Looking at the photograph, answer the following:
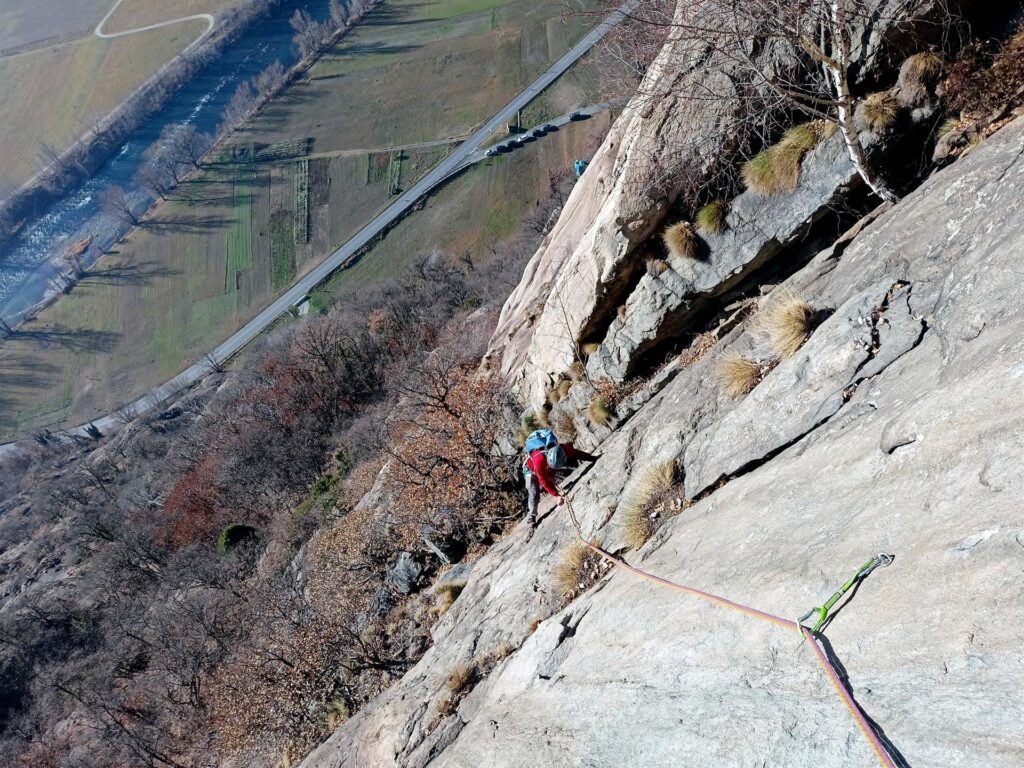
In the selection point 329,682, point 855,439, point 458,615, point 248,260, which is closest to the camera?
point 855,439

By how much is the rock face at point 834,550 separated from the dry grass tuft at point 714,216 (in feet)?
7.02

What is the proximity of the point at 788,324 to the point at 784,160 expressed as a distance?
3.73 m

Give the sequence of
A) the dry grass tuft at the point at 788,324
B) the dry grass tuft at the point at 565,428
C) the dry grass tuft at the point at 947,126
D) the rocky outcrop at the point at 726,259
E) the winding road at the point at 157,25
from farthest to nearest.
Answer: the winding road at the point at 157,25 → the dry grass tuft at the point at 565,428 → the rocky outcrop at the point at 726,259 → the dry grass tuft at the point at 947,126 → the dry grass tuft at the point at 788,324

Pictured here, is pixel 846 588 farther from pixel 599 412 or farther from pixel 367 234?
pixel 367 234

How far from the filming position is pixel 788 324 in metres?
8.39

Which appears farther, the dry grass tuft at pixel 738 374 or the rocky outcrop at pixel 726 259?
the rocky outcrop at pixel 726 259

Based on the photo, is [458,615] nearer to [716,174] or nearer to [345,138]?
[716,174]

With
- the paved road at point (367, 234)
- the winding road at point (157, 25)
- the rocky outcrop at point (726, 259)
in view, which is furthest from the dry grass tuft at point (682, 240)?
the winding road at point (157, 25)

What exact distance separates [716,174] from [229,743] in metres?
21.6

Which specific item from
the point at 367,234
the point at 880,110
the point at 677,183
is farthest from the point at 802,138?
the point at 367,234

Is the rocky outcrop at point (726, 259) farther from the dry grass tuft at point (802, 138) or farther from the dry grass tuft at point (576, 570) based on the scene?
the dry grass tuft at point (576, 570)

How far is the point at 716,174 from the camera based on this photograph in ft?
36.0

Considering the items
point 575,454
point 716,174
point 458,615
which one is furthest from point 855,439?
point 458,615

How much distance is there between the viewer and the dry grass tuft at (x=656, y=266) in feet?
39.1
